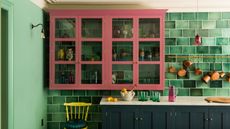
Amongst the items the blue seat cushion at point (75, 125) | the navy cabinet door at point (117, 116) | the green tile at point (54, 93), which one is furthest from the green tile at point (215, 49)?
the green tile at point (54, 93)

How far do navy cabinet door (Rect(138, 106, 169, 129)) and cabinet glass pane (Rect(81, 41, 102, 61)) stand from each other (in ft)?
3.51

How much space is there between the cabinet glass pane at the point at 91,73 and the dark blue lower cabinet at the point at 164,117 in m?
0.56

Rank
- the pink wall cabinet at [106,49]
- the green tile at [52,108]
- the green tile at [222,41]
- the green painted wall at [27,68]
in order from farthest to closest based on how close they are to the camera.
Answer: the green tile at [52,108] < the green tile at [222,41] < the pink wall cabinet at [106,49] < the green painted wall at [27,68]

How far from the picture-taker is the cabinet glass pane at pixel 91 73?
4.44 metres

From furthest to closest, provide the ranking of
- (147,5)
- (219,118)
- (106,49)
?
(147,5) < (106,49) < (219,118)

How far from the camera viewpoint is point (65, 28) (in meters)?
4.45

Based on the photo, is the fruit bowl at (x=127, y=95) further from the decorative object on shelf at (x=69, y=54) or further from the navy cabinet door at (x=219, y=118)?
the navy cabinet door at (x=219, y=118)

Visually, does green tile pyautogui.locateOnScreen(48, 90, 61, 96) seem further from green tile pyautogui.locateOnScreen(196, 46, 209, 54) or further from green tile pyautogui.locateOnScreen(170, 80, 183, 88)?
green tile pyautogui.locateOnScreen(196, 46, 209, 54)

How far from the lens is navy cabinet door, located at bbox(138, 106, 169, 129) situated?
13.2ft

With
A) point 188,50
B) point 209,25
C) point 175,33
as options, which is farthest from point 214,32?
point 175,33

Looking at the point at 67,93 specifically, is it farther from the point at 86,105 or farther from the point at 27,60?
the point at 27,60

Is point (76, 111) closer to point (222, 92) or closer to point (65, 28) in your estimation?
point (65, 28)

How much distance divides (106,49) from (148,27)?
0.71 m

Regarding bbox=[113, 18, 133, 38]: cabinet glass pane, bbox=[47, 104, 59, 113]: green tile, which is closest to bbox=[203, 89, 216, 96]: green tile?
bbox=[113, 18, 133, 38]: cabinet glass pane
